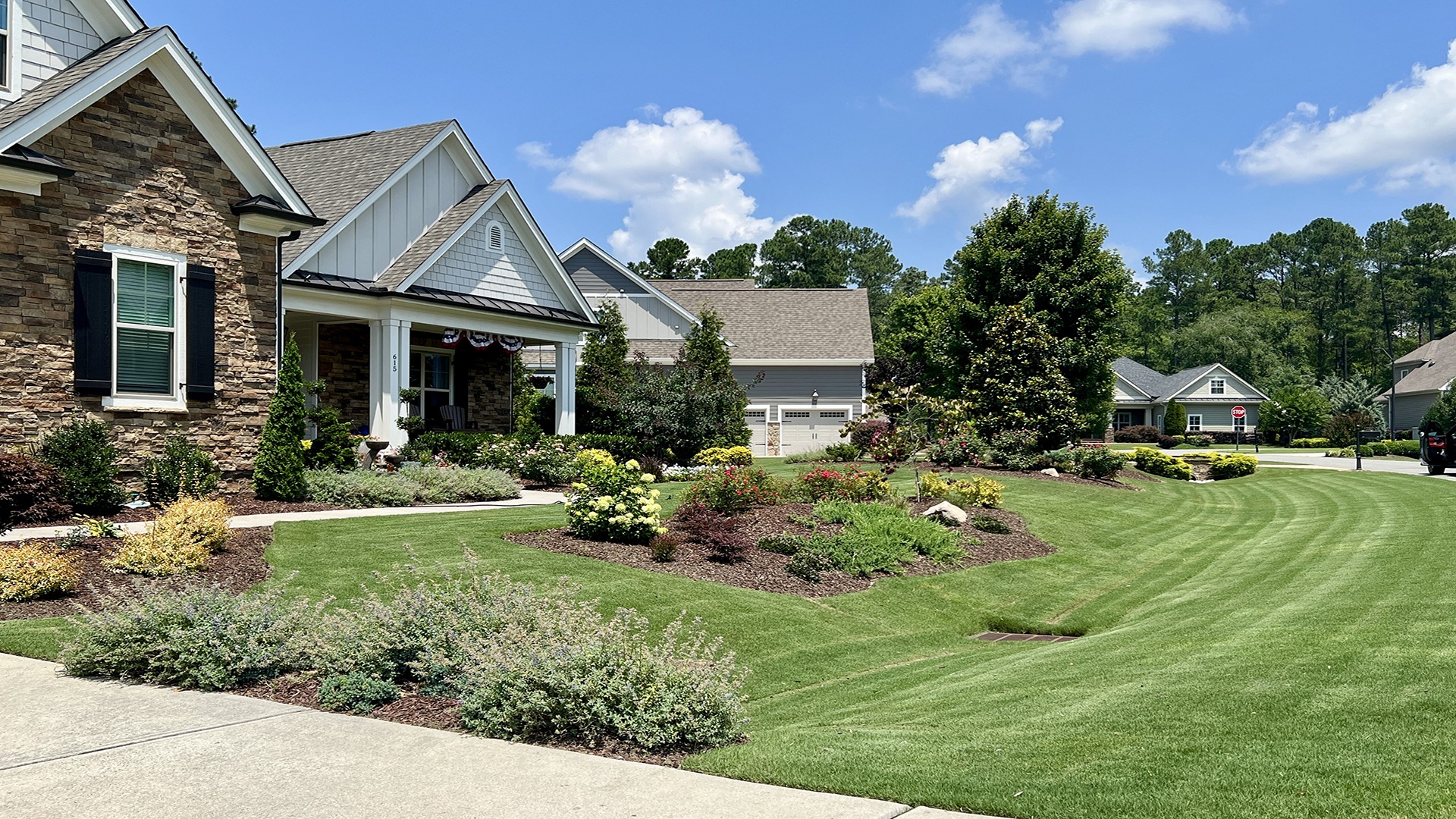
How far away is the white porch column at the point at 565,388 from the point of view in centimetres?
2416

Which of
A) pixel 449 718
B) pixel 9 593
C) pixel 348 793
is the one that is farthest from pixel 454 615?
pixel 9 593

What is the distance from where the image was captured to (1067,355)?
27.6 meters

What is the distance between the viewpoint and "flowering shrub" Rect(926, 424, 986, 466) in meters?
25.2

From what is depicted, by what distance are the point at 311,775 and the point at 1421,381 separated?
6709cm

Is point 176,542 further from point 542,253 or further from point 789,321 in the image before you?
point 789,321

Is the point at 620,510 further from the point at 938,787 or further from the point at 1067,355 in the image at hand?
the point at 1067,355

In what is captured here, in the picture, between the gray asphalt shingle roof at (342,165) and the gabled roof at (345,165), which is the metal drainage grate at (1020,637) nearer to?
the gabled roof at (345,165)

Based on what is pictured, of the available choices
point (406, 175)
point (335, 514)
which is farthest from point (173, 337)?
point (406, 175)

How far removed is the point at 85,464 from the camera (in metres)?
13.2

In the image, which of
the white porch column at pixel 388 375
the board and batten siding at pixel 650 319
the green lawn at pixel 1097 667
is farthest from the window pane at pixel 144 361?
the board and batten siding at pixel 650 319

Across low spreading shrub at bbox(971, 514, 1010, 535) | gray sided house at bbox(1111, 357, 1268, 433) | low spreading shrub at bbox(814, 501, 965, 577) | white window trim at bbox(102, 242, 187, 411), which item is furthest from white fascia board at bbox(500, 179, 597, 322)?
gray sided house at bbox(1111, 357, 1268, 433)

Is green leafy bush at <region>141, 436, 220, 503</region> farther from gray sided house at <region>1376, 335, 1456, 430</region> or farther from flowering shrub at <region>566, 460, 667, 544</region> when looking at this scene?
gray sided house at <region>1376, 335, 1456, 430</region>

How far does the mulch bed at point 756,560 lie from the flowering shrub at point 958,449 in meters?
10.7

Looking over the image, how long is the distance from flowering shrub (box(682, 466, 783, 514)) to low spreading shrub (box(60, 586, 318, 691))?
6.66m
